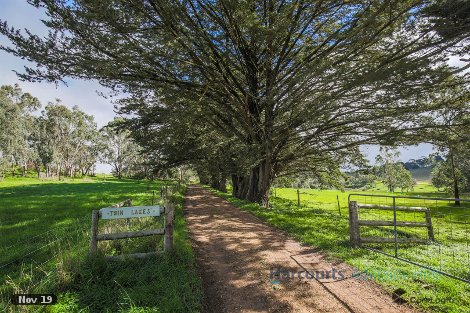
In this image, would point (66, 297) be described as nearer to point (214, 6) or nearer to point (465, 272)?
point (465, 272)

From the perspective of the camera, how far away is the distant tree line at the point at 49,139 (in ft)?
179

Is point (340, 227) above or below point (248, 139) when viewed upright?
below

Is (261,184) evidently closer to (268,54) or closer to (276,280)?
(268,54)

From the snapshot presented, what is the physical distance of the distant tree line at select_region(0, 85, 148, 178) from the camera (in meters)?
54.7

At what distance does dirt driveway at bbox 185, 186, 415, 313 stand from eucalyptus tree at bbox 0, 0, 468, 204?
4.62 m

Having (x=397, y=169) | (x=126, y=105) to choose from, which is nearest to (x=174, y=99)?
(x=126, y=105)

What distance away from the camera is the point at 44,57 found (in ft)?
30.8

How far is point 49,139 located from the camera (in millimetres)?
71375

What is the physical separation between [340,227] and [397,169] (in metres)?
94.2
